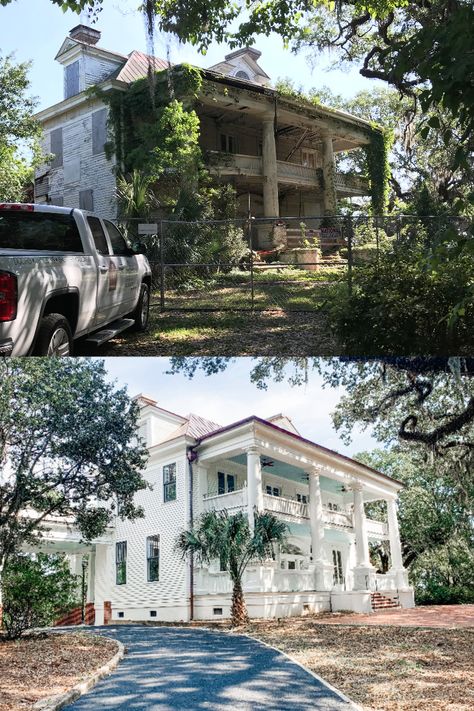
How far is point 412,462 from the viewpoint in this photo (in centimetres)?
592

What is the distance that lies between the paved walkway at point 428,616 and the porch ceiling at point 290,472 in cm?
105

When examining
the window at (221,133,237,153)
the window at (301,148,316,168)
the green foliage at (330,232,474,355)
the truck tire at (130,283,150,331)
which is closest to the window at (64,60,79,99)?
the window at (221,133,237,153)

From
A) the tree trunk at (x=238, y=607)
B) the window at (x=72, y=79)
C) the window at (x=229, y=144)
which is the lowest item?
the tree trunk at (x=238, y=607)

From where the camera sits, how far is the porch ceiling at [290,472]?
5.36 meters

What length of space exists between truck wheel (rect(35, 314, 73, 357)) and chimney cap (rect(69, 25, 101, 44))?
107 inches

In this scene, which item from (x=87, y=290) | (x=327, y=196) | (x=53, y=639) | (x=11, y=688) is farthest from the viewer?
(x=53, y=639)

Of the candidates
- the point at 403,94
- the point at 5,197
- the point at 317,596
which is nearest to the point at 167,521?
the point at 317,596

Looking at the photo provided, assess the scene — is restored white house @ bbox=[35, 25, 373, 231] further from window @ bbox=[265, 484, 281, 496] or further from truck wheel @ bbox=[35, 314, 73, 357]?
window @ bbox=[265, 484, 281, 496]

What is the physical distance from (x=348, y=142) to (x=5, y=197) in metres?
3.23

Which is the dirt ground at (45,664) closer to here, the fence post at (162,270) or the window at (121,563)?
the window at (121,563)

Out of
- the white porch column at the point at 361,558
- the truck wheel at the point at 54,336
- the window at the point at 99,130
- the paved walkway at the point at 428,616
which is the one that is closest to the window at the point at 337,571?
the white porch column at the point at 361,558

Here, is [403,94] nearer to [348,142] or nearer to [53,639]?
[348,142]

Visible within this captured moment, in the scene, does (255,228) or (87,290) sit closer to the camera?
(87,290)

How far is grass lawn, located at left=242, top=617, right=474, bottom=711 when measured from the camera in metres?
4.52
